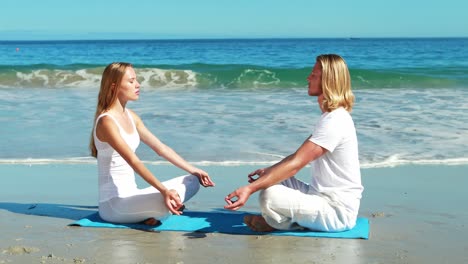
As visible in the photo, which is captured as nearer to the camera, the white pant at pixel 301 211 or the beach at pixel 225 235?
the beach at pixel 225 235

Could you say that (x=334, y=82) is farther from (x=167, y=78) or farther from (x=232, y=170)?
(x=167, y=78)

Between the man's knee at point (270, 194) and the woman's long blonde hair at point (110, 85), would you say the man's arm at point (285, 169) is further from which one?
the woman's long blonde hair at point (110, 85)

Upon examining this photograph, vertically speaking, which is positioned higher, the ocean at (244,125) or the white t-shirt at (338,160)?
the white t-shirt at (338,160)

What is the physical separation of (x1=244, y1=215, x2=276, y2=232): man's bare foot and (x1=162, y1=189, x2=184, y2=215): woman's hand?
1.49 feet

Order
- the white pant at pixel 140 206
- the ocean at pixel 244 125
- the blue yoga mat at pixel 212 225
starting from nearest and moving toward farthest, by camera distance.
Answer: the blue yoga mat at pixel 212 225, the white pant at pixel 140 206, the ocean at pixel 244 125

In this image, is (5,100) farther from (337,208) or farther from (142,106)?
(337,208)

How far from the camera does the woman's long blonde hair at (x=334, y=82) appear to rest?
463cm

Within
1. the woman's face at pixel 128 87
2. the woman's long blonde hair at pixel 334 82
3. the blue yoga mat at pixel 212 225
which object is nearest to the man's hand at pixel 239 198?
the blue yoga mat at pixel 212 225

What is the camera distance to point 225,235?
4.75 m

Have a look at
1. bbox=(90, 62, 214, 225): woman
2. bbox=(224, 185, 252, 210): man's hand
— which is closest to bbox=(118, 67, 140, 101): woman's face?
bbox=(90, 62, 214, 225): woman

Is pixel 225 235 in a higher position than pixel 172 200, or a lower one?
lower

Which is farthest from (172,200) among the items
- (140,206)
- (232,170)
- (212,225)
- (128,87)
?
(232,170)

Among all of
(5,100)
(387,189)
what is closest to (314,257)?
(387,189)

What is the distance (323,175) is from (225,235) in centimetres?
70
